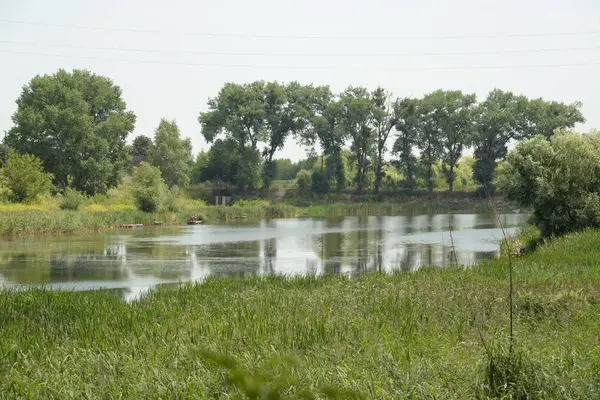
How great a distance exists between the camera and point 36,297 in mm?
12117

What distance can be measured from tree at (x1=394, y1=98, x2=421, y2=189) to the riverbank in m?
4.64

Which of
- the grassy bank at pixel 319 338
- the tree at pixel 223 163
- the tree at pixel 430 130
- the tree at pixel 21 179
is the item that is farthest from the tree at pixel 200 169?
the grassy bank at pixel 319 338

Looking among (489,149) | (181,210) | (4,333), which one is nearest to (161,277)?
(4,333)

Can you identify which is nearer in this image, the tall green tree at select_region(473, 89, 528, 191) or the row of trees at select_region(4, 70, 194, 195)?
the row of trees at select_region(4, 70, 194, 195)

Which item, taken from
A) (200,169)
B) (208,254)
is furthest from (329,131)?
(208,254)

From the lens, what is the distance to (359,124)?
73.0 meters

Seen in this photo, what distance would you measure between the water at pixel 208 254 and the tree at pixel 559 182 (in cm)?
208

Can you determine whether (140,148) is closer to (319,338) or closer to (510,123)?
(510,123)

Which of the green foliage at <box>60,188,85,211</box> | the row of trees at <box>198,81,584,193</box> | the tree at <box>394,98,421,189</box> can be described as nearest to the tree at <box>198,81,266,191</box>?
the row of trees at <box>198,81,584,193</box>

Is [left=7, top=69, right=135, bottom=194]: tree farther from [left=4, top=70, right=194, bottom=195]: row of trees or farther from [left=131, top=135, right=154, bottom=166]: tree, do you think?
[left=131, top=135, right=154, bottom=166]: tree

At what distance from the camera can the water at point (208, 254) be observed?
778 inches

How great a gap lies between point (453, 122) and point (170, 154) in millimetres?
34411

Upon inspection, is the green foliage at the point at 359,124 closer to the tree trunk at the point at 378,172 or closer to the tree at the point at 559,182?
the tree trunk at the point at 378,172

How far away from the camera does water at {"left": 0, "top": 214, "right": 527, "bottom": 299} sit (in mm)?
19750
